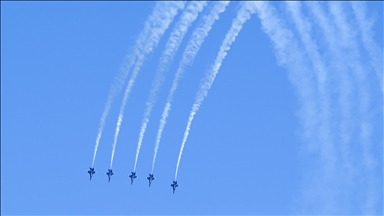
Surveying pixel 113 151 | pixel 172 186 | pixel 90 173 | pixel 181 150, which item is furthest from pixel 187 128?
pixel 90 173

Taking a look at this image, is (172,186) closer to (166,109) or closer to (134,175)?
(134,175)

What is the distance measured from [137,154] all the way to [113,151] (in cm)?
141

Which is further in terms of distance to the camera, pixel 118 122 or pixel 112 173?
pixel 112 173

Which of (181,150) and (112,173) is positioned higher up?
(112,173)

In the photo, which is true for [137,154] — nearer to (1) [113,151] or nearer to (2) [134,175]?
(1) [113,151]

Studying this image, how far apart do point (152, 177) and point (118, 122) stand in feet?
29.1

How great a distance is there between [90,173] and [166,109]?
39.1 feet

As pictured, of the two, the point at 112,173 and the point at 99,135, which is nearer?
the point at 99,135

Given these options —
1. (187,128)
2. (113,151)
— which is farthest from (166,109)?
(113,151)

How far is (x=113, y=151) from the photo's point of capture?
43.7 meters

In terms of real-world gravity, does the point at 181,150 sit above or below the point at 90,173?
below

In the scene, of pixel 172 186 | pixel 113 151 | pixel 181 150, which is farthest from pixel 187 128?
pixel 172 186

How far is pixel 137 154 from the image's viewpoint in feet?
142

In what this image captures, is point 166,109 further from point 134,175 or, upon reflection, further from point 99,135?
point 134,175
